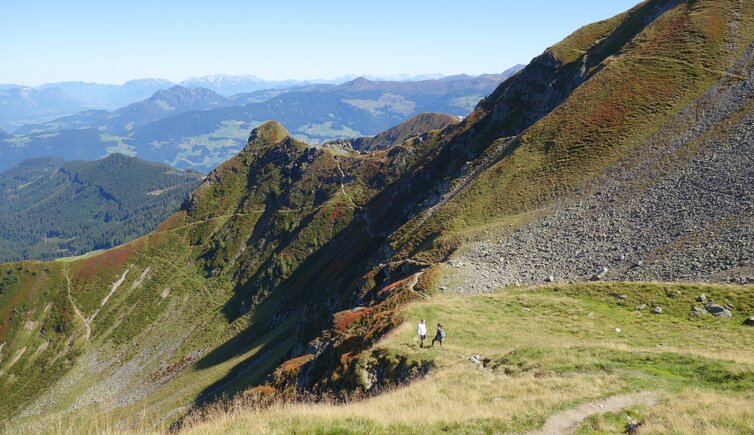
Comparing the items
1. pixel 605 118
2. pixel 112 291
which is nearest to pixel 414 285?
pixel 605 118

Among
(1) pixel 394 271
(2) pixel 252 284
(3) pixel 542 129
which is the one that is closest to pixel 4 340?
(2) pixel 252 284

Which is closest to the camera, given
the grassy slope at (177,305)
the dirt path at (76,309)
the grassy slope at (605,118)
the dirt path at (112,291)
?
the grassy slope at (605,118)

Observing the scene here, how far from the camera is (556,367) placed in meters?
22.3

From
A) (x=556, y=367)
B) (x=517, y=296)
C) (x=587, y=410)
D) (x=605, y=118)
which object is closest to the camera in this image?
(x=587, y=410)

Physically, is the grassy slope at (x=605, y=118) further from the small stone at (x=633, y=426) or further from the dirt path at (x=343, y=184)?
the dirt path at (x=343, y=184)

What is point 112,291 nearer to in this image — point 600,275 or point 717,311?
point 600,275

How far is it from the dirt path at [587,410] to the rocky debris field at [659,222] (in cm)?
2149

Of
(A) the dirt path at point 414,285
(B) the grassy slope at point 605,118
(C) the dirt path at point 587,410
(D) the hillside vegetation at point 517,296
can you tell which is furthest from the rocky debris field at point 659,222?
(C) the dirt path at point 587,410

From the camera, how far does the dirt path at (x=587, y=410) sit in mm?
15617

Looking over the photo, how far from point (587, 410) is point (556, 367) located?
532 cm

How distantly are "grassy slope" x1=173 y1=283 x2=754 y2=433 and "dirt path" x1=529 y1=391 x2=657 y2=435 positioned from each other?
352mm

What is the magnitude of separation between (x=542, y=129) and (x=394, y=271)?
3704 centimetres

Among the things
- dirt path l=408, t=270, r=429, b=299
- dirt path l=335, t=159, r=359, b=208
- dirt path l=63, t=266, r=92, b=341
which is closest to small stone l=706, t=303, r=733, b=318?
dirt path l=408, t=270, r=429, b=299

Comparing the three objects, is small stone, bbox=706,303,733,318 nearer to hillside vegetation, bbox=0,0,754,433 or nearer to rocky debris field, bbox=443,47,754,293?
hillside vegetation, bbox=0,0,754,433
